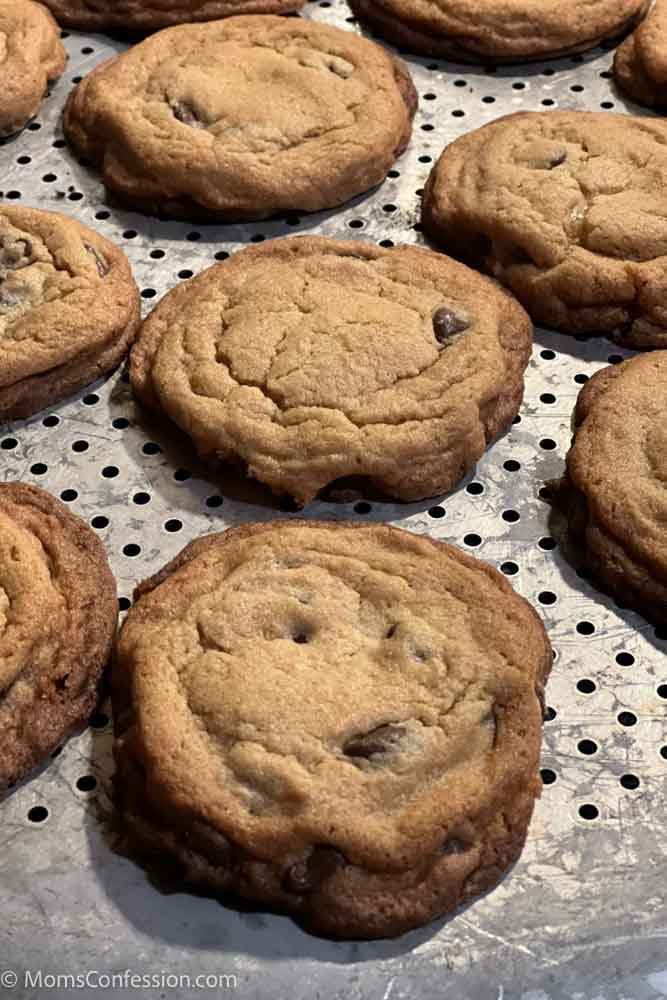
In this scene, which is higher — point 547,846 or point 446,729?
point 446,729

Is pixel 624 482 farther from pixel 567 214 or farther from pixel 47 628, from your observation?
pixel 47 628

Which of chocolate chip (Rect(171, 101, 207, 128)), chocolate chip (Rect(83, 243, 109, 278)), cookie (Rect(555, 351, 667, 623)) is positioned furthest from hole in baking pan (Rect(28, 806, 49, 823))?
chocolate chip (Rect(171, 101, 207, 128))

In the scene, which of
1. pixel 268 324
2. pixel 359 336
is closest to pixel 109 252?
pixel 268 324

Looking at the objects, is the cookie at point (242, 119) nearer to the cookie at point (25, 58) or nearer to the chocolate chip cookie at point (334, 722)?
the cookie at point (25, 58)

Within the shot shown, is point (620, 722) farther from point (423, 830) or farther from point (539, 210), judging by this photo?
point (539, 210)

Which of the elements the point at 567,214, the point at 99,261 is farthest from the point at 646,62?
A: the point at 99,261

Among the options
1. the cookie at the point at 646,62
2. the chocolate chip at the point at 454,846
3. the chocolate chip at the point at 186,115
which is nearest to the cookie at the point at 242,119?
the chocolate chip at the point at 186,115
